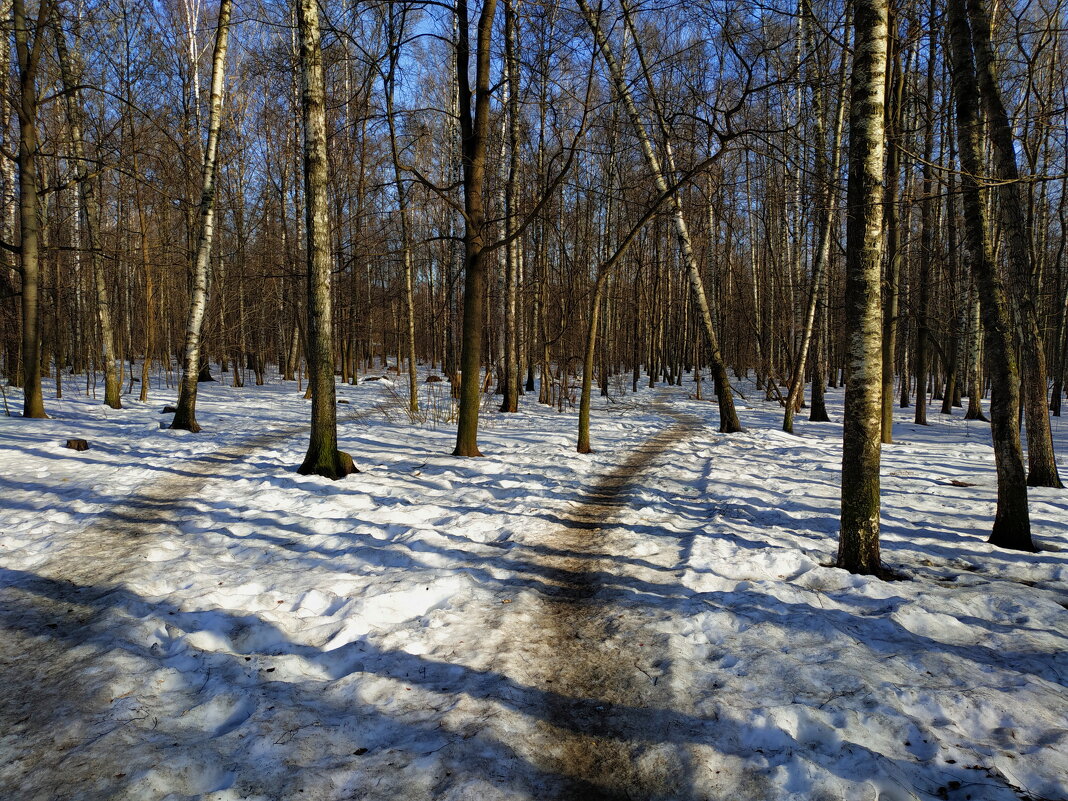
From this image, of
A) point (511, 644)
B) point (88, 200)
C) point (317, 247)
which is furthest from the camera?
point (88, 200)

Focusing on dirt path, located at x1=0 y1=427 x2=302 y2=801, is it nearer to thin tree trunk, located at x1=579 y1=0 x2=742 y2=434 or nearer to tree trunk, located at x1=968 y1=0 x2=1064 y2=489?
tree trunk, located at x1=968 y1=0 x2=1064 y2=489

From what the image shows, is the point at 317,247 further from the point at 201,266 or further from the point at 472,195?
the point at 201,266

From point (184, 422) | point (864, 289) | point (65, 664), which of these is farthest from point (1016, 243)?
point (184, 422)

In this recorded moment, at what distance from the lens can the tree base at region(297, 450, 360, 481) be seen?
25.7 feet

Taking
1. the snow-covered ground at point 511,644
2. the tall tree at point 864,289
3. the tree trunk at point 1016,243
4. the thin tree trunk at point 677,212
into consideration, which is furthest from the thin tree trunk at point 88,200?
the tree trunk at point 1016,243

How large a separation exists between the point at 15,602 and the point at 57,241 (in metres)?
26.1

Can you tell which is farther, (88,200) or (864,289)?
(88,200)

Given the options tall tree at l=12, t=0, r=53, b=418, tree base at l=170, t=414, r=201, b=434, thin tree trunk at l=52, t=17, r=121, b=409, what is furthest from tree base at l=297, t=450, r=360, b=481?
tall tree at l=12, t=0, r=53, b=418

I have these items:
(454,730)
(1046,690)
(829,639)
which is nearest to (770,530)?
(829,639)

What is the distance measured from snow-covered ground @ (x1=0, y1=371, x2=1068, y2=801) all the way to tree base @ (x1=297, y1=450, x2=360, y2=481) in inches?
16.3

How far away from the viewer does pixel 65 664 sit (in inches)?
128

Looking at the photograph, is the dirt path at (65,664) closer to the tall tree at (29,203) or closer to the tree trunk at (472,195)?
the tree trunk at (472,195)

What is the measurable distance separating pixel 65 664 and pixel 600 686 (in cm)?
310

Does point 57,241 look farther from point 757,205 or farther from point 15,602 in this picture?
point 757,205
